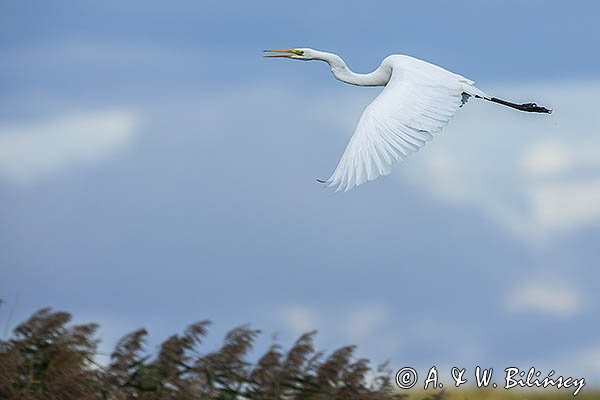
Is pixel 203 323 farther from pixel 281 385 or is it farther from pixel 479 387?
pixel 479 387

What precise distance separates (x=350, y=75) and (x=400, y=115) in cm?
176

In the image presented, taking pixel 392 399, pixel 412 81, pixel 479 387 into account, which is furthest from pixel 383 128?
→ pixel 392 399

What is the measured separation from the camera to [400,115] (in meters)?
5.32

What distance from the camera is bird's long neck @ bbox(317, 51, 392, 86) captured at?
6949 millimetres

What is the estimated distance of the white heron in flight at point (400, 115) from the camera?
15.8ft

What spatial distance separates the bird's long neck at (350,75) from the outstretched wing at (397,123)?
802mm

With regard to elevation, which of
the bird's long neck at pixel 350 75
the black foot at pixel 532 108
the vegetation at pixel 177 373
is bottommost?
the vegetation at pixel 177 373

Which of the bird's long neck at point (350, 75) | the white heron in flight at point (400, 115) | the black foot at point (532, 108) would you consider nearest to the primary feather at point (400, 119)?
the white heron in flight at point (400, 115)

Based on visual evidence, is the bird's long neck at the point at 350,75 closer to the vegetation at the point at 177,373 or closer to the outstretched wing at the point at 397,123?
the outstretched wing at the point at 397,123

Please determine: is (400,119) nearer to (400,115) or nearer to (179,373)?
(400,115)

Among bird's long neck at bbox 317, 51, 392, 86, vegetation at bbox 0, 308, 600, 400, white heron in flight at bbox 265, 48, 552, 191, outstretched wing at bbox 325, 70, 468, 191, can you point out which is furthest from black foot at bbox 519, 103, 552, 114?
vegetation at bbox 0, 308, 600, 400

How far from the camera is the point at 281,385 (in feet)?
8.87

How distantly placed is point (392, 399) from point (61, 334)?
1072 mm

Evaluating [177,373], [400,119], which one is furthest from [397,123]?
[177,373]
